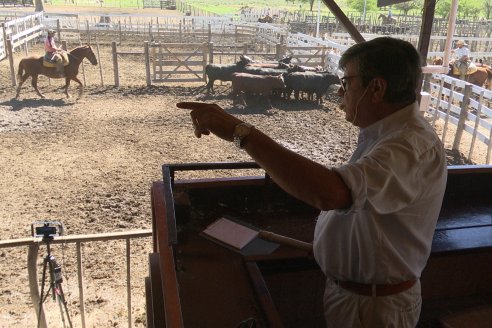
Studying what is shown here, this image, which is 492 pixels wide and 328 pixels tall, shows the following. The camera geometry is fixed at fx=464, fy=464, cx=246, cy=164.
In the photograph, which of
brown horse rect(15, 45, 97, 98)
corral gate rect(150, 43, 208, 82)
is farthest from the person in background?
corral gate rect(150, 43, 208, 82)

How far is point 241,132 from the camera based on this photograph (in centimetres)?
131

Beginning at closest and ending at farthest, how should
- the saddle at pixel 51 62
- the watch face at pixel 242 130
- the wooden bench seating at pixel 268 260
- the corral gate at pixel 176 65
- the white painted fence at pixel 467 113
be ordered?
the watch face at pixel 242 130 → the wooden bench seating at pixel 268 260 → the white painted fence at pixel 467 113 → the saddle at pixel 51 62 → the corral gate at pixel 176 65

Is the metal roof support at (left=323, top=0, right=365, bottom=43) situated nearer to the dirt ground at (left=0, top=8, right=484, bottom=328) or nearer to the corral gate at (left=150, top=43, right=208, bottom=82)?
the dirt ground at (left=0, top=8, right=484, bottom=328)

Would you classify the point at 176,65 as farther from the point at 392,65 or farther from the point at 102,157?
the point at 392,65

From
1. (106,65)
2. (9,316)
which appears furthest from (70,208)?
(106,65)

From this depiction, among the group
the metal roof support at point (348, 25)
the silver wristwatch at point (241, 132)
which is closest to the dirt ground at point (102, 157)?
the metal roof support at point (348, 25)

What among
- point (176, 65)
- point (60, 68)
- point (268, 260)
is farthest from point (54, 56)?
point (268, 260)

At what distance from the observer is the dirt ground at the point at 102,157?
4941 mm

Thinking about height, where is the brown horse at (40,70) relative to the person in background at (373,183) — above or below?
below

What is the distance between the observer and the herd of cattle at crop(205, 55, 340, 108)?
42.4 feet

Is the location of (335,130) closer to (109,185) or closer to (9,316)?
(109,185)

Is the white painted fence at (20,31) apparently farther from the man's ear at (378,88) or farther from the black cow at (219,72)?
the man's ear at (378,88)

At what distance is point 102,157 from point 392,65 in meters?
7.83

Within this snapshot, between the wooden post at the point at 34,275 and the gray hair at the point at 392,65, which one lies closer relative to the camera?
the gray hair at the point at 392,65
